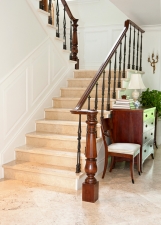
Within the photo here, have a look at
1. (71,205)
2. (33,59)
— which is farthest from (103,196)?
(33,59)

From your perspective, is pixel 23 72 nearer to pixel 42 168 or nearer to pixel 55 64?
pixel 55 64

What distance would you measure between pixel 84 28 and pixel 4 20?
11.2 feet

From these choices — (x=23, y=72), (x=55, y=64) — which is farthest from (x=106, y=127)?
(x=55, y=64)

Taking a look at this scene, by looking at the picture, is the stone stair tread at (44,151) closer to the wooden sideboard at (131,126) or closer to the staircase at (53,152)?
the staircase at (53,152)

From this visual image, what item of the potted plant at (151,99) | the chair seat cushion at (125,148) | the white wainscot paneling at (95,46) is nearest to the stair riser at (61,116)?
the chair seat cushion at (125,148)

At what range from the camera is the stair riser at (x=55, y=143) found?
4.06m

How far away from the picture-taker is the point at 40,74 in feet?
15.5

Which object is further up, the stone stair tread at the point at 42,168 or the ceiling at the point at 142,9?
the ceiling at the point at 142,9

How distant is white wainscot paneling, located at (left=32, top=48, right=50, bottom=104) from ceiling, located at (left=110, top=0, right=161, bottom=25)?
59.0 inches

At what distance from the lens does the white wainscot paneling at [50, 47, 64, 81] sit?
5051mm

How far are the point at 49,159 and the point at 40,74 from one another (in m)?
1.54

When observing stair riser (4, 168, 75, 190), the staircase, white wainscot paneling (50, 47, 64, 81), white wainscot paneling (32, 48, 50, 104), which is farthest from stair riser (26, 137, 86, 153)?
white wainscot paneling (50, 47, 64, 81)

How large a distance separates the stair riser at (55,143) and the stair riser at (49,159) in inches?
9.3

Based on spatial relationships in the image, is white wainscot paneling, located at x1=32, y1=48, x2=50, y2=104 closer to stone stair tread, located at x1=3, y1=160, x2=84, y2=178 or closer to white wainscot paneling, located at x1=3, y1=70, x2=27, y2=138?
white wainscot paneling, located at x1=3, y1=70, x2=27, y2=138
